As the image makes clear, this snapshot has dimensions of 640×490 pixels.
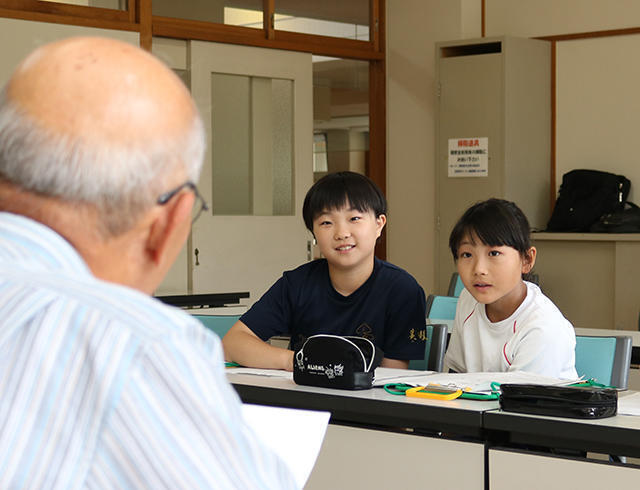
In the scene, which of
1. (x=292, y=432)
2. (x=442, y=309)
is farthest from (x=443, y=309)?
(x=292, y=432)

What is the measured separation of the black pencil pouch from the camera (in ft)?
5.52

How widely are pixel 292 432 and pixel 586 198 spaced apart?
564cm

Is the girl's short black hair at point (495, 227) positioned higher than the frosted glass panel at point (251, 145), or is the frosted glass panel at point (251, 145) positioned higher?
the frosted glass panel at point (251, 145)

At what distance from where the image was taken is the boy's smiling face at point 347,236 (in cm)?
262

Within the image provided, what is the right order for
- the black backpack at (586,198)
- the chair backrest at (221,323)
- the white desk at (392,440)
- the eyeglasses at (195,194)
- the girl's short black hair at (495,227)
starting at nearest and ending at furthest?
the eyeglasses at (195,194), the white desk at (392,440), the girl's short black hair at (495,227), the chair backrest at (221,323), the black backpack at (586,198)

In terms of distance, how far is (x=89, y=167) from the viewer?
2.07 ft

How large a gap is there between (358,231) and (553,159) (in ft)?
14.4

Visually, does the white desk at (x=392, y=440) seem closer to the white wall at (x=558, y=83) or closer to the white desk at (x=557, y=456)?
the white desk at (x=557, y=456)

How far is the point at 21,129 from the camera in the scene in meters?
0.65

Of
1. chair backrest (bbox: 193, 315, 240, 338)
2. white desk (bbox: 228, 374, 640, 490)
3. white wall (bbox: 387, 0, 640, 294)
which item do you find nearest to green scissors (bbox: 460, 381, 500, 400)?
white desk (bbox: 228, 374, 640, 490)

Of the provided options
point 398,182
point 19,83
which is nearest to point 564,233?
point 398,182

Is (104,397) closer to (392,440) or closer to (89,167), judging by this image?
(89,167)

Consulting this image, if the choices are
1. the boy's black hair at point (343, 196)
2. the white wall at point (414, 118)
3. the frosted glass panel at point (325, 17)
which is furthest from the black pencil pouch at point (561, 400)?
the white wall at point (414, 118)

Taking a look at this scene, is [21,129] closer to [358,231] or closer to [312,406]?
[312,406]
